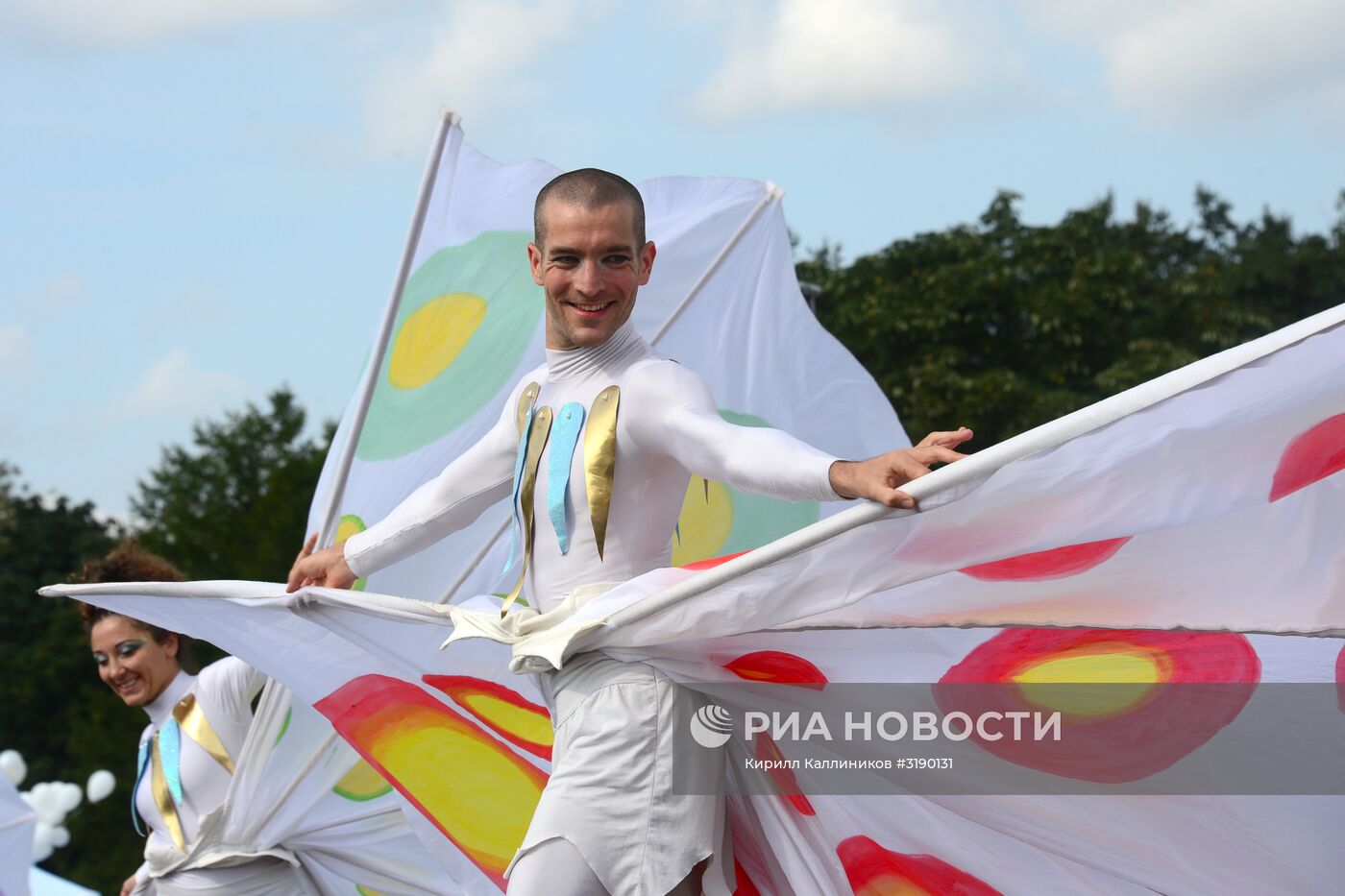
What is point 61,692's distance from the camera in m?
32.7

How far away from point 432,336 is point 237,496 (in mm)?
32025

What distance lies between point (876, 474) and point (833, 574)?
0.27m

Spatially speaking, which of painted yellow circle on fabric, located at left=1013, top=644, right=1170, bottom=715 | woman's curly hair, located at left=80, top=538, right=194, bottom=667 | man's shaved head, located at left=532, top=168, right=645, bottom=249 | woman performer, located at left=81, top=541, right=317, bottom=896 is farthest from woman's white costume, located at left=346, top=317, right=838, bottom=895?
woman's curly hair, located at left=80, top=538, right=194, bottom=667

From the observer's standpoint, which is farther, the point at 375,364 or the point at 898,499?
the point at 375,364

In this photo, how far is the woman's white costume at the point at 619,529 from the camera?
9.22 feet

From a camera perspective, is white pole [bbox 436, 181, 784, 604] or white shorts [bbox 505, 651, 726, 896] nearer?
white shorts [bbox 505, 651, 726, 896]

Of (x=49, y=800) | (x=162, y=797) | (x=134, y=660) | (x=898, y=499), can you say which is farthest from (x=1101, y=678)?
(x=49, y=800)

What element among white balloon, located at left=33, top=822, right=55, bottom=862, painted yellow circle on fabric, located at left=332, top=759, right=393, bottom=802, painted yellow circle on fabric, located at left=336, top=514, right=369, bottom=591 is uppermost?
painted yellow circle on fabric, located at left=336, top=514, right=369, bottom=591

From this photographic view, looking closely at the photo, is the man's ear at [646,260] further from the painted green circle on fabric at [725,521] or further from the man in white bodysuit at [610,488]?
the painted green circle on fabric at [725,521]

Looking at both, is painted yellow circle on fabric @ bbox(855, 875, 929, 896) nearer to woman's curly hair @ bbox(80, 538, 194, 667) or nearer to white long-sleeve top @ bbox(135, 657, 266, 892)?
white long-sleeve top @ bbox(135, 657, 266, 892)

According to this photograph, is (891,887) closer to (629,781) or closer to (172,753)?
(629,781)

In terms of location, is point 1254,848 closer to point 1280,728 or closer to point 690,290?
point 1280,728

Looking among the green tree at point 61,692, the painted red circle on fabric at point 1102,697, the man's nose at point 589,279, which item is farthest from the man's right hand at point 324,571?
the green tree at point 61,692

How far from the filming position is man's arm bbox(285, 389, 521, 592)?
3.48 meters
